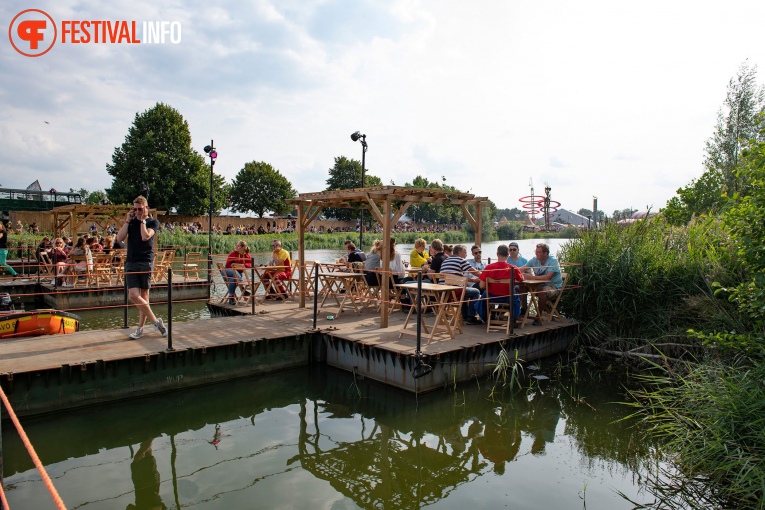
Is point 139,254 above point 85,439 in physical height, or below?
above

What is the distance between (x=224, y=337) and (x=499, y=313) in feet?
16.3

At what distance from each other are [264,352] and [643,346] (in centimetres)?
667

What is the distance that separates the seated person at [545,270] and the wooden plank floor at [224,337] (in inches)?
28.4

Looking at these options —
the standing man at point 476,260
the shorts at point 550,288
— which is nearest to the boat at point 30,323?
the standing man at point 476,260

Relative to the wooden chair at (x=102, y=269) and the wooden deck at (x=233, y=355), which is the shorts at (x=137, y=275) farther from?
the wooden chair at (x=102, y=269)

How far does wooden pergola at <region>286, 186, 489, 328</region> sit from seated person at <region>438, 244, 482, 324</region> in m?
1.07

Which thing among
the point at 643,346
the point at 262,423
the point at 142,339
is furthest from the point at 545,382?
the point at 142,339

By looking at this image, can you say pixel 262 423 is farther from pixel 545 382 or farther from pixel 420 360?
pixel 545 382

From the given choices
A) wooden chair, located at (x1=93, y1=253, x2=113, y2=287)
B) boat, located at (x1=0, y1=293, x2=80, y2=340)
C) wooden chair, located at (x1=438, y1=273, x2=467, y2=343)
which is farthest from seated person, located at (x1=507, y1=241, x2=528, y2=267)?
wooden chair, located at (x1=93, y1=253, x2=113, y2=287)

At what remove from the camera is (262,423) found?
6.80 meters

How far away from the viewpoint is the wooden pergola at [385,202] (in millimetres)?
9039

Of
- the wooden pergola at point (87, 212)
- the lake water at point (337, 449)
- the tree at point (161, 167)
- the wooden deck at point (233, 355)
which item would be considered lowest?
the lake water at point (337, 449)

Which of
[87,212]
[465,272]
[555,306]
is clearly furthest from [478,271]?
[87,212]

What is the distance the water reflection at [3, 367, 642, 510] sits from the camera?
5023 millimetres
